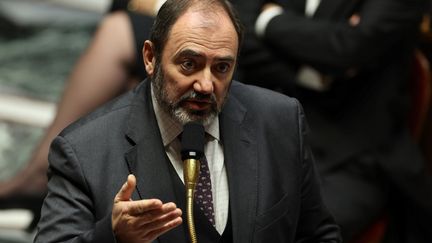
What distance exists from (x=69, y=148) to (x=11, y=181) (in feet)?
2.75

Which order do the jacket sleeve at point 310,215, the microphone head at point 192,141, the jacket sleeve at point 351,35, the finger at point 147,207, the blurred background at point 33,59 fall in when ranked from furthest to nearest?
the blurred background at point 33,59 < the jacket sleeve at point 351,35 < the jacket sleeve at point 310,215 < the microphone head at point 192,141 < the finger at point 147,207

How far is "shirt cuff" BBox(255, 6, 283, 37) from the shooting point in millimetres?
2193

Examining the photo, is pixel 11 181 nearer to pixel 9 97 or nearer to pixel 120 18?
pixel 120 18

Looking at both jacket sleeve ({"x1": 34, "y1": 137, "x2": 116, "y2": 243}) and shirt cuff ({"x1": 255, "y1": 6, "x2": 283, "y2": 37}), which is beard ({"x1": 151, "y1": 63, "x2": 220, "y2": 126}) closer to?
jacket sleeve ({"x1": 34, "y1": 137, "x2": 116, "y2": 243})

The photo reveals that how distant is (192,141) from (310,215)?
1.16 ft

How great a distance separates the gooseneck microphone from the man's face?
0.19ft

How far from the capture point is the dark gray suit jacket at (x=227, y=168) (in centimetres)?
136

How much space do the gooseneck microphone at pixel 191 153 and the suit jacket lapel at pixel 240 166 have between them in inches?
6.4

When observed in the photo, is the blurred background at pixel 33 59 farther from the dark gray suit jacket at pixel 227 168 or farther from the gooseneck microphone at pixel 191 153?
the gooseneck microphone at pixel 191 153

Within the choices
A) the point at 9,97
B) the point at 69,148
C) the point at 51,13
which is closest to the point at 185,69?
the point at 69,148

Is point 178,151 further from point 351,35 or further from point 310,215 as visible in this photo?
point 351,35

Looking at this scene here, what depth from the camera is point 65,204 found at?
135 cm

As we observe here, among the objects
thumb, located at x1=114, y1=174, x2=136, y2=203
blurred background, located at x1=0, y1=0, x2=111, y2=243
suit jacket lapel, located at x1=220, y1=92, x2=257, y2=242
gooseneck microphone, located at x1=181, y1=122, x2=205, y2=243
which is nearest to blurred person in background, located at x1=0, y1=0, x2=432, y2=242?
blurred background, located at x1=0, y1=0, x2=111, y2=243

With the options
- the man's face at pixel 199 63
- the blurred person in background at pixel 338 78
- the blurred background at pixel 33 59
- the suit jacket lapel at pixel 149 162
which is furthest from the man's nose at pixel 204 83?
the blurred background at pixel 33 59
